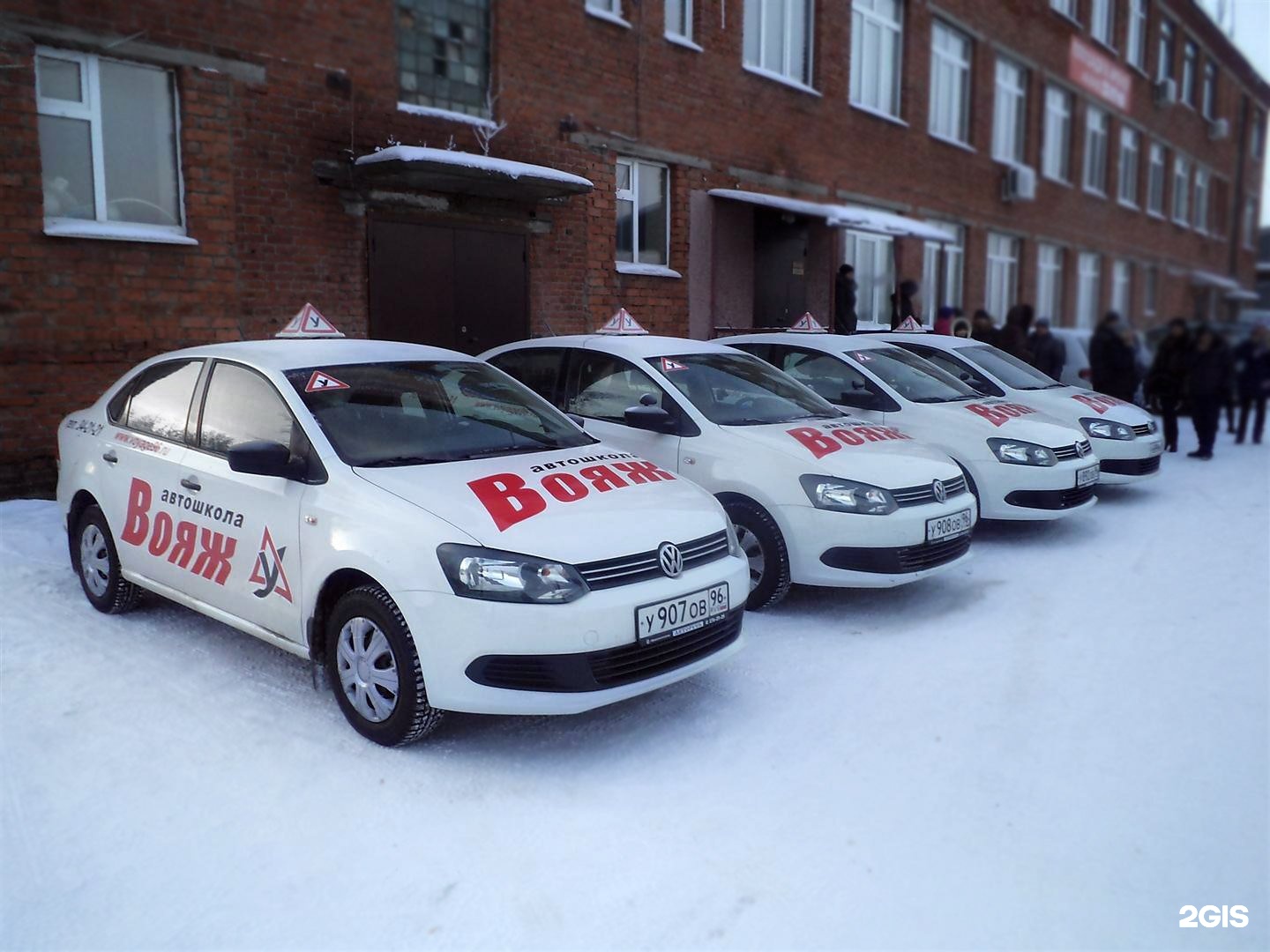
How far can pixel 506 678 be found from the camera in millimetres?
3713

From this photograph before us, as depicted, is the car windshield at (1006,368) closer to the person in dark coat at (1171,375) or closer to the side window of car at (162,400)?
the person in dark coat at (1171,375)

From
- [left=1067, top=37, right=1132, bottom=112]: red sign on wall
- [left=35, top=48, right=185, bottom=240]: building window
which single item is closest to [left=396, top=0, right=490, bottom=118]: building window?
[left=35, top=48, right=185, bottom=240]: building window

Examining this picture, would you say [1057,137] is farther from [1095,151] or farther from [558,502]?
[558,502]

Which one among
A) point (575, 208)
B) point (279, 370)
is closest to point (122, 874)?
point (279, 370)

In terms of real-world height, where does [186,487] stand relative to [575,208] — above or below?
below

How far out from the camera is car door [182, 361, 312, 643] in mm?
4219

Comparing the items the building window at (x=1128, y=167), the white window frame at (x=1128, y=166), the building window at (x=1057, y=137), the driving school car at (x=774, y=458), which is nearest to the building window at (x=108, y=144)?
the driving school car at (x=774, y=458)

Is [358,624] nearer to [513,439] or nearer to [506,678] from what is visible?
[506,678]

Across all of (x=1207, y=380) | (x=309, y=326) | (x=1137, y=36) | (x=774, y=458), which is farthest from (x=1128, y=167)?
(x=309, y=326)

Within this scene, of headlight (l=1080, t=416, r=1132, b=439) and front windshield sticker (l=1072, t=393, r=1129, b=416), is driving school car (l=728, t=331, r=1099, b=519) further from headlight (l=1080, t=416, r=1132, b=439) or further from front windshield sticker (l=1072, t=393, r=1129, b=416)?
front windshield sticker (l=1072, t=393, r=1129, b=416)

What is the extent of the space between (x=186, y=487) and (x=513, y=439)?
1519mm

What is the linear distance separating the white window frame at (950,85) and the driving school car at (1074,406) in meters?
10.3

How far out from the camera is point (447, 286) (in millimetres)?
10289

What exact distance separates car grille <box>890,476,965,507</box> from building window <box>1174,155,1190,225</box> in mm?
29934
